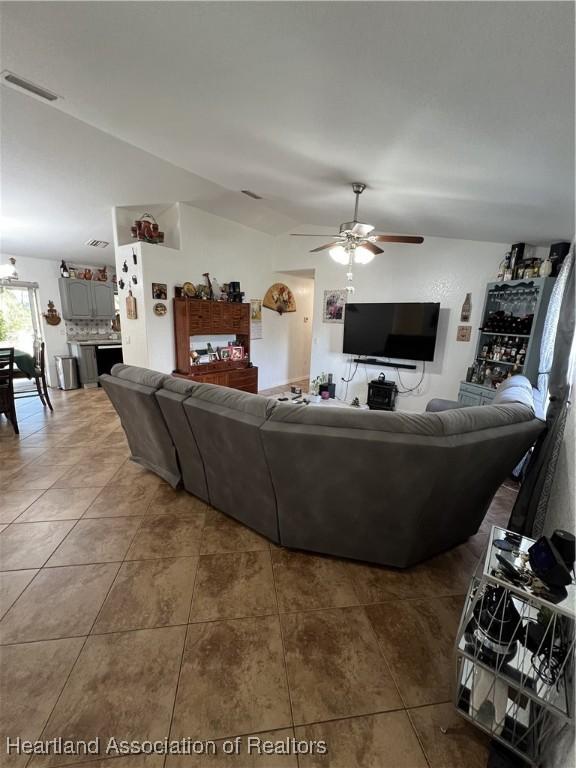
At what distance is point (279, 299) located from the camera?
6379mm

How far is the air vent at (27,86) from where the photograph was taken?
6.52 ft

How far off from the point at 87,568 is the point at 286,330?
5627 mm

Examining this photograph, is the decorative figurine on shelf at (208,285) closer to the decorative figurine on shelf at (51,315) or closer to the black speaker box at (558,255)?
the decorative figurine on shelf at (51,315)

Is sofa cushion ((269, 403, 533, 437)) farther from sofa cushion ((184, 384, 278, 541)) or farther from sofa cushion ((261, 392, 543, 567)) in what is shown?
sofa cushion ((184, 384, 278, 541))

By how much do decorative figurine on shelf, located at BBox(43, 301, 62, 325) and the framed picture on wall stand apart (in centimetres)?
509

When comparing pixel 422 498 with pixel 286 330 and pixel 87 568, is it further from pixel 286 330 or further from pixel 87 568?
pixel 286 330

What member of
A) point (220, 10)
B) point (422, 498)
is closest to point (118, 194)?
point (220, 10)

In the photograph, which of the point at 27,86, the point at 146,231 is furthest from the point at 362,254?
the point at 146,231

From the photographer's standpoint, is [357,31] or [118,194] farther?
[118,194]

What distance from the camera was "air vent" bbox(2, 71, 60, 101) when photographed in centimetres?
199

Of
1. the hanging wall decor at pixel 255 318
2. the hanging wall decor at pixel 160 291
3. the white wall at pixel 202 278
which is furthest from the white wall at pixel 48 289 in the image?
the hanging wall decor at pixel 255 318

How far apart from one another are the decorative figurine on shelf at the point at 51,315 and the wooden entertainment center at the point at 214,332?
3040 mm

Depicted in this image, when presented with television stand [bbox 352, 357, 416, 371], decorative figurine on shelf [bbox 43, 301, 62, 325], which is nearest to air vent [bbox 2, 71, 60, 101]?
decorative figurine on shelf [bbox 43, 301, 62, 325]

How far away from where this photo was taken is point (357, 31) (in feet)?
3.57
